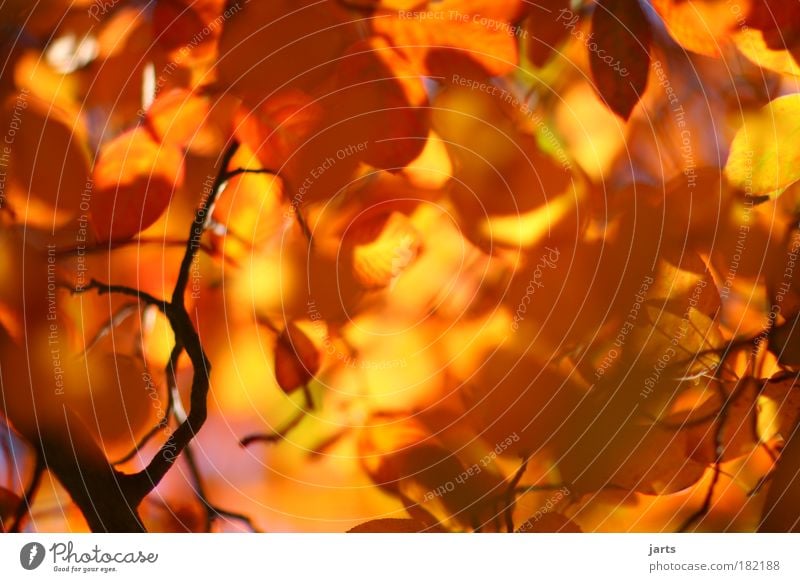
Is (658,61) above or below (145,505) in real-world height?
above

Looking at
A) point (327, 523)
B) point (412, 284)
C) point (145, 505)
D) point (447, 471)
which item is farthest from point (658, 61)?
point (145, 505)

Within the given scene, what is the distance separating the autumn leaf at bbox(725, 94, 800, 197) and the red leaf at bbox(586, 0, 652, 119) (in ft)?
0.45

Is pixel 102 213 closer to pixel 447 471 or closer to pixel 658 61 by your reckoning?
pixel 447 471

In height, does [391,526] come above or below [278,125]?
below

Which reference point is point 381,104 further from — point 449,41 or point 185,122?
point 185,122

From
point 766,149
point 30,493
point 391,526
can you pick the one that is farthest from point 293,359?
point 766,149

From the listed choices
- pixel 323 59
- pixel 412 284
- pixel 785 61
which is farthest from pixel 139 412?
pixel 785 61

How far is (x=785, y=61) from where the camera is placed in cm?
90

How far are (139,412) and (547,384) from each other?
467mm

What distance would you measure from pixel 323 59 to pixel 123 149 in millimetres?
245
